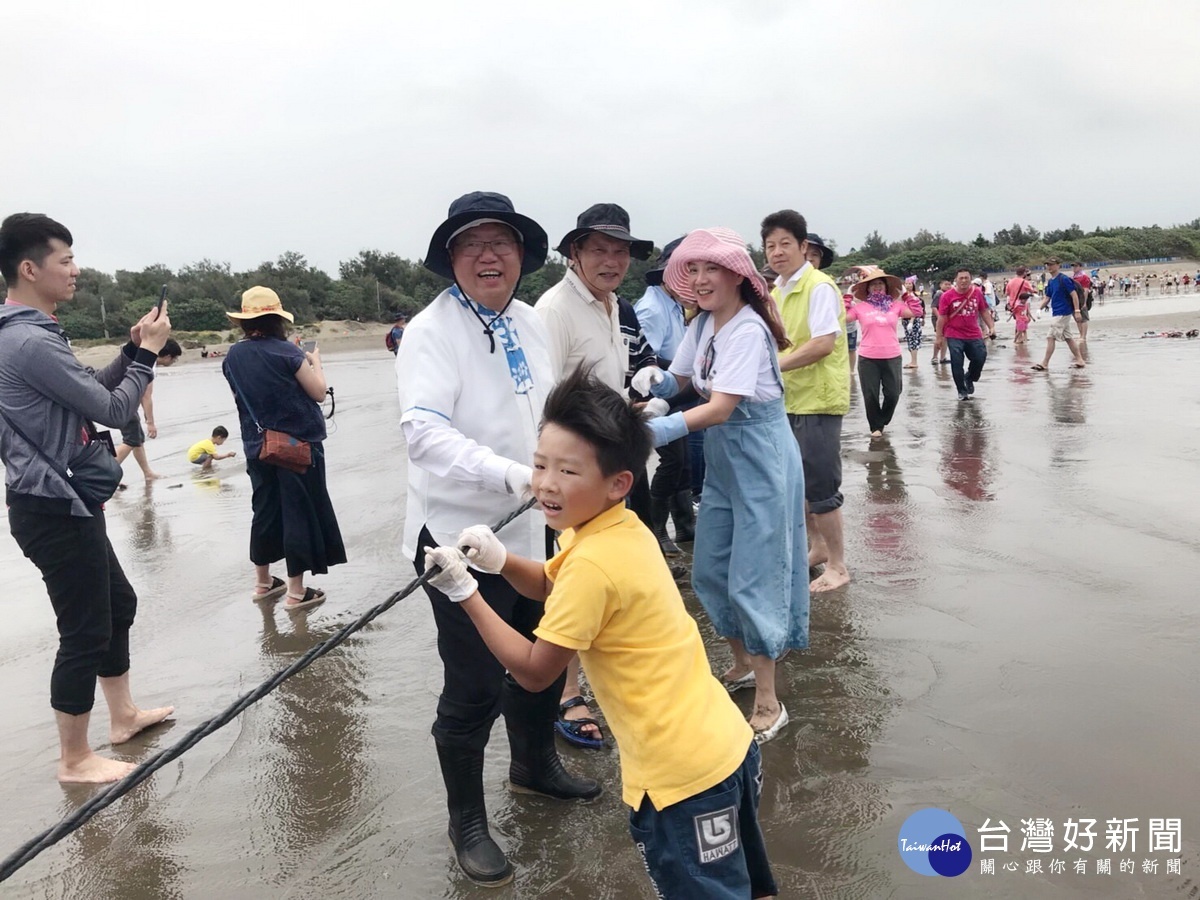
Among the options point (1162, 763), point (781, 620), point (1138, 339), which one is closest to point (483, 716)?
point (781, 620)

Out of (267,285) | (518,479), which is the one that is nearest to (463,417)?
(518,479)

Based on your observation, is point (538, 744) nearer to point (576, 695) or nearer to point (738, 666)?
point (576, 695)

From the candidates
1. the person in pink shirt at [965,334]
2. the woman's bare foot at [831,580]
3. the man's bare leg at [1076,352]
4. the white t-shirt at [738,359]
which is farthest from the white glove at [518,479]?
the man's bare leg at [1076,352]

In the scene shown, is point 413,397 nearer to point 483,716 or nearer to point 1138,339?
point 483,716

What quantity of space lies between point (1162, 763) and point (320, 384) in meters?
4.41

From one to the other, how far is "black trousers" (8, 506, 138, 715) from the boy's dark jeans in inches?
92.1

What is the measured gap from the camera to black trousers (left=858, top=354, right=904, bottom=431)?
26.0 feet

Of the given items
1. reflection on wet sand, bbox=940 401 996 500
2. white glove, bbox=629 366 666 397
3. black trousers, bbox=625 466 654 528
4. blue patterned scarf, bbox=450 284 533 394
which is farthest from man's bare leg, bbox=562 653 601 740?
reflection on wet sand, bbox=940 401 996 500

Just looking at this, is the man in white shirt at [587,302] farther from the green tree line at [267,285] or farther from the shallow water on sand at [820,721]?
the green tree line at [267,285]

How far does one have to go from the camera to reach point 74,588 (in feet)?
10.2

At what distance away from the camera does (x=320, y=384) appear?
4.96m

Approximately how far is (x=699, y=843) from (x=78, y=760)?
2670mm

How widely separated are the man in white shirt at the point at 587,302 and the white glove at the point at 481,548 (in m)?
1.48

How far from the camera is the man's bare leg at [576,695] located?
11.0ft
